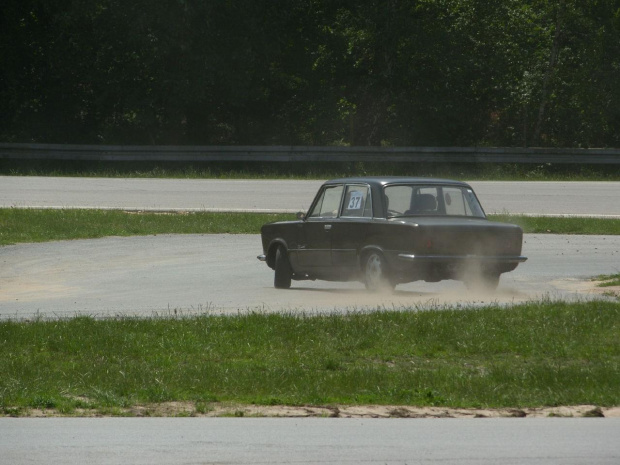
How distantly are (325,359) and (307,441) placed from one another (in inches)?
109

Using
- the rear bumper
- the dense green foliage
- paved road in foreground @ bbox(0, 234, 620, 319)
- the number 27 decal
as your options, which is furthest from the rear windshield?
the dense green foliage

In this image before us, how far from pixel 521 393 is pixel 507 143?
34869 millimetres

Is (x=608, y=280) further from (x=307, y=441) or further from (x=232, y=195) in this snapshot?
(x=232, y=195)

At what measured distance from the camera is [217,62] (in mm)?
38000

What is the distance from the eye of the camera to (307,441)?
22.3 feet

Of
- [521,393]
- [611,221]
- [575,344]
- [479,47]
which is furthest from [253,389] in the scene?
[479,47]

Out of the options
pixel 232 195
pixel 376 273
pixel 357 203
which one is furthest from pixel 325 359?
pixel 232 195

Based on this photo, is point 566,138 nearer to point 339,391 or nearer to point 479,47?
point 479,47

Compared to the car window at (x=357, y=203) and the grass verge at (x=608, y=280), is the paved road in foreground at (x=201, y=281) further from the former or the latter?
the car window at (x=357, y=203)

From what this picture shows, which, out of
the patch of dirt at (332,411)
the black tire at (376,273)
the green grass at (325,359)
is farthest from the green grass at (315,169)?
the patch of dirt at (332,411)

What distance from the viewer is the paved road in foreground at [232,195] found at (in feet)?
88.4

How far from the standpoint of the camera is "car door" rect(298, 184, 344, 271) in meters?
14.8

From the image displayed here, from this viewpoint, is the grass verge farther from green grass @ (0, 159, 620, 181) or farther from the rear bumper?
green grass @ (0, 159, 620, 181)

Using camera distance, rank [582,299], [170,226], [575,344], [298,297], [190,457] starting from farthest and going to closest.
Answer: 1. [170,226]
2. [298,297]
3. [582,299]
4. [575,344]
5. [190,457]
